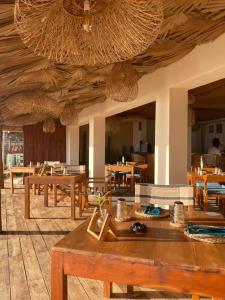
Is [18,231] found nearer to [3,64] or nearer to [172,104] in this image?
[3,64]

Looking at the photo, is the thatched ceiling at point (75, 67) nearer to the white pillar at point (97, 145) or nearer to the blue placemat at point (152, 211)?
the blue placemat at point (152, 211)

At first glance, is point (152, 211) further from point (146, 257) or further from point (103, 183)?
point (103, 183)

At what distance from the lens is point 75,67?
3.92 meters

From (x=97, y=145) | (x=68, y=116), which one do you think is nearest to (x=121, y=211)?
(x=68, y=116)

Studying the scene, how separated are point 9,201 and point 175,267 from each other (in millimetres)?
5255

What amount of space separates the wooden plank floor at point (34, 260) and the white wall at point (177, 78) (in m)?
1.50

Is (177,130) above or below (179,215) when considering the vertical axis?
above

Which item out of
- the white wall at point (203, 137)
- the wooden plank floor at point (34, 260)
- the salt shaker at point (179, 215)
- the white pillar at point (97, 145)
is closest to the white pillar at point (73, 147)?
the white pillar at point (97, 145)

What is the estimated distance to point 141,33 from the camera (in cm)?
158

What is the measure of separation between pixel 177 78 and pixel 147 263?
3.17m

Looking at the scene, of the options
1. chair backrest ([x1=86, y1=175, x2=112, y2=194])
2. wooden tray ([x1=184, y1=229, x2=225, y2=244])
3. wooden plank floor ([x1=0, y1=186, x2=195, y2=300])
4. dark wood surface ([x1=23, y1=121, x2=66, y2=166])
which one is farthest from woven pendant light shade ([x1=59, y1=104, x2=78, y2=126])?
wooden tray ([x1=184, y1=229, x2=225, y2=244])

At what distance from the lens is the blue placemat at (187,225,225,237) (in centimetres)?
150

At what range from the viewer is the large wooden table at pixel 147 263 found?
114 cm

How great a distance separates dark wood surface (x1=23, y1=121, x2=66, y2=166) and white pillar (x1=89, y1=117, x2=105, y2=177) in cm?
274
